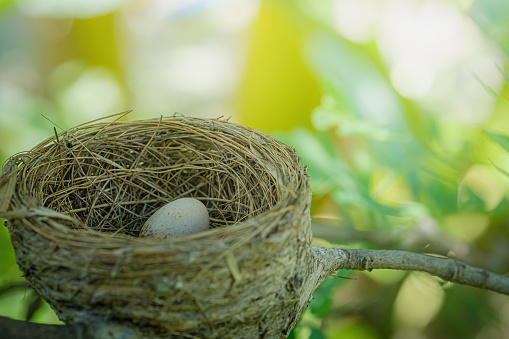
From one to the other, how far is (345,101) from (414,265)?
554 millimetres

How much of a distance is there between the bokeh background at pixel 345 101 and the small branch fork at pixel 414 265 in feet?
0.67

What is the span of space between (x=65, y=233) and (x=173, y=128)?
0.48 metres

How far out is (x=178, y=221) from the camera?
3.38ft

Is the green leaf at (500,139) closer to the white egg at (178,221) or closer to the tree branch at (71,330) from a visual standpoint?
the white egg at (178,221)

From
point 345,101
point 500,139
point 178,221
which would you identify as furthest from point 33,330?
point 345,101

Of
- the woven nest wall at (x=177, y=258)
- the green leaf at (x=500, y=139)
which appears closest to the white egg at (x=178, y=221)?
the woven nest wall at (x=177, y=258)

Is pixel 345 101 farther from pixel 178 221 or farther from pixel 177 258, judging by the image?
pixel 177 258

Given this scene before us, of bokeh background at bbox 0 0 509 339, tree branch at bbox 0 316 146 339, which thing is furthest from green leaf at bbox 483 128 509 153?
tree branch at bbox 0 316 146 339

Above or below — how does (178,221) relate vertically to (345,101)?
below

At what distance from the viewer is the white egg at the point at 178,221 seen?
3.37ft

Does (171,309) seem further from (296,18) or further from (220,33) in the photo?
(220,33)

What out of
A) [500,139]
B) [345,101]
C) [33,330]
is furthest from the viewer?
[345,101]

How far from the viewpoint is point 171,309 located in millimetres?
649

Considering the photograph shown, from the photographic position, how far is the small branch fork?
3.12ft
